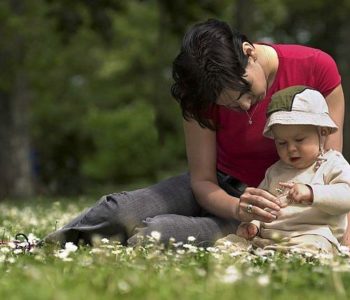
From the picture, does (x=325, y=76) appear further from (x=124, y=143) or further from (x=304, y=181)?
(x=124, y=143)

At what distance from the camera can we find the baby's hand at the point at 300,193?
5.68m

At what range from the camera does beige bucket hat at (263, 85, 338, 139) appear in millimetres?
5828

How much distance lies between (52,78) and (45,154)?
312cm

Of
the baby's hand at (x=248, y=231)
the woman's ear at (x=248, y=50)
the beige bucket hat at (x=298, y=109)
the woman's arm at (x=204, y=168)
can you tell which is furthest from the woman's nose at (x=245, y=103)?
the baby's hand at (x=248, y=231)

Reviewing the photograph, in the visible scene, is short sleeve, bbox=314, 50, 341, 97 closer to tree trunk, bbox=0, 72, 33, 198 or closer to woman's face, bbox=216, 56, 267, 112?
woman's face, bbox=216, 56, 267, 112

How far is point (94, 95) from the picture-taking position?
130 feet

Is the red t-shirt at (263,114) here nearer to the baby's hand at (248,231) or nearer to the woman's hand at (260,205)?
the baby's hand at (248,231)

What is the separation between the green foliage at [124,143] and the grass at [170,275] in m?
22.8

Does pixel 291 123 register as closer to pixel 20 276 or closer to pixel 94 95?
pixel 20 276

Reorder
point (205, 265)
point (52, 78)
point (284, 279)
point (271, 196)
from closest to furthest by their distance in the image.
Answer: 1. point (284, 279)
2. point (205, 265)
3. point (271, 196)
4. point (52, 78)

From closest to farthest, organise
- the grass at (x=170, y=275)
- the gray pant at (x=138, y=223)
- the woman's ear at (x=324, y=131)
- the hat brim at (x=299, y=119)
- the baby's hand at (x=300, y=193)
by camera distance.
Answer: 1. the grass at (x=170, y=275)
2. the baby's hand at (x=300, y=193)
3. the hat brim at (x=299, y=119)
4. the woman's ear at (x=324, y=131)
5. the gray pant at (x=138, y=223)

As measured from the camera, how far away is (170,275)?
4168mm

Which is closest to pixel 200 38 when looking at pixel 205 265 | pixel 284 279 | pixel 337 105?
pixel 337 105

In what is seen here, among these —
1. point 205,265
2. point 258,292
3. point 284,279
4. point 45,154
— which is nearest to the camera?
point 258,292
